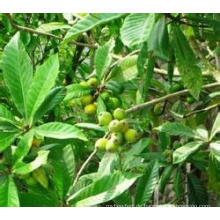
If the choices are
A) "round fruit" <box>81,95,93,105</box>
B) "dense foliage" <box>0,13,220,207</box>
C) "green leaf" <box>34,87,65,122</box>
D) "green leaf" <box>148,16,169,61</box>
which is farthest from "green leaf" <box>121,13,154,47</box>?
"round fruit" <box>81,95,93,105</box>

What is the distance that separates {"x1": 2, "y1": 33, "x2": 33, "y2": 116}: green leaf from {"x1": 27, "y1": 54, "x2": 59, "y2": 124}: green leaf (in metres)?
0.03

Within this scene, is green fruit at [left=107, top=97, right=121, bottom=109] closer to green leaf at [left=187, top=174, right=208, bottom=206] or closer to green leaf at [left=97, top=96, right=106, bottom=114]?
green leaf at [left=97, top=96, right=106, bottom=114]

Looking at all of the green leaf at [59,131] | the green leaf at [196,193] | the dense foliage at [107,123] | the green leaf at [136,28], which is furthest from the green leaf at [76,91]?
the green leaf at [196,193]

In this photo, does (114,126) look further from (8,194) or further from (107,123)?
(8,194)

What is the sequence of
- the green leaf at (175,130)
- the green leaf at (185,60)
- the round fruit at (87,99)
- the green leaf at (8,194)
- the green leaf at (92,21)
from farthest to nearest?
1. the round fruit at (87,99)
2. the green leaf at (175,130)
3. the green leaf at (185,60)
4. the green leaf at (92,21)
5. the green leaf at (8,194)

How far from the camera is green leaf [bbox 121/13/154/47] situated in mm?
944

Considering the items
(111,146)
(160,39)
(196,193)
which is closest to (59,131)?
(111,146)

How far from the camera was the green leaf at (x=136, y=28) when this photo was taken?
0.94 m

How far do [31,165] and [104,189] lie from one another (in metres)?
0.15

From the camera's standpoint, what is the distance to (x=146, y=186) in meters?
1.13

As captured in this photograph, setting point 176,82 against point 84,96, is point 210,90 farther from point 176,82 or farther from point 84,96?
point 84,96

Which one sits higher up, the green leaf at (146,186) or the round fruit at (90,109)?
the round fruit at (90,109)

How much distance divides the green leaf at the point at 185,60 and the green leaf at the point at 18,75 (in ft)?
1.15

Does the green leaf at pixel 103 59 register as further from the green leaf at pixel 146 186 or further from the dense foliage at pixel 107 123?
the green leaf at pixel 146 186
